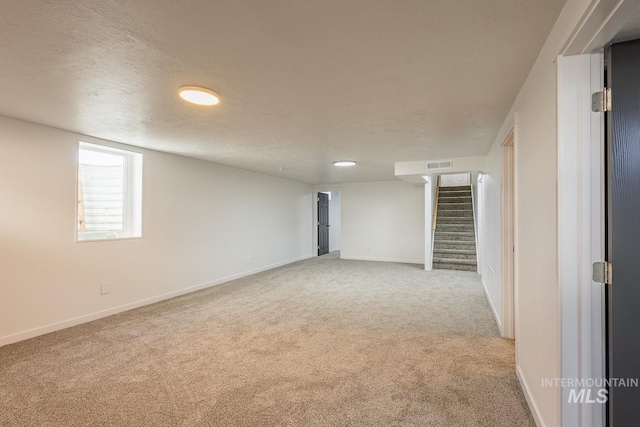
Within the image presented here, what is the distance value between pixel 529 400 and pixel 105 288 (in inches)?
170

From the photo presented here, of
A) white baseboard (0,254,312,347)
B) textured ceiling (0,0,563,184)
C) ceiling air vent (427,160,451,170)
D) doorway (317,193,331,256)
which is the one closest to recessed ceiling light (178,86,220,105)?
textured ceiling (0,0,563,184)

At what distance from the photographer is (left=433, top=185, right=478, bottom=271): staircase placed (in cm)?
668

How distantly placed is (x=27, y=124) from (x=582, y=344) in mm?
4601

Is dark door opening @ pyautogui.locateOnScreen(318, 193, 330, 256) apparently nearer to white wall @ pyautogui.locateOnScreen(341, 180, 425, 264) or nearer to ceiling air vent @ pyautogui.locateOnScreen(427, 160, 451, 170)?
white wall @ pyautogui.locateOnScreen(341, 180, 425, 264)

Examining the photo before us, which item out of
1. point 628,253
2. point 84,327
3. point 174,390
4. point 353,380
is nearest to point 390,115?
point 628,253

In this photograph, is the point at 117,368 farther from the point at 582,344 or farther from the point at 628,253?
the point at 628,253

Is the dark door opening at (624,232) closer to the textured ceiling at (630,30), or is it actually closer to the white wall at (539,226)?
→ the textured ceiling at (630,30)

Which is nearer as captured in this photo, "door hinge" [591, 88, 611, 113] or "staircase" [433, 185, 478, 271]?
"door hinge" [591, 88, 611, 113]

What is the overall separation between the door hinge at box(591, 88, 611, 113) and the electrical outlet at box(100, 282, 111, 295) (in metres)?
4.64

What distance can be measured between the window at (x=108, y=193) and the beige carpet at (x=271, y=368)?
3.65ft

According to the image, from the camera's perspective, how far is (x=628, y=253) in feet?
3.99

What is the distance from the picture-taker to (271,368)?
2395 millimetres

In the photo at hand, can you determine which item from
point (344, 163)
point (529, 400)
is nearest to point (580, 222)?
point (529, 400)

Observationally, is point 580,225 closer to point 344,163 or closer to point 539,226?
point 539,226
